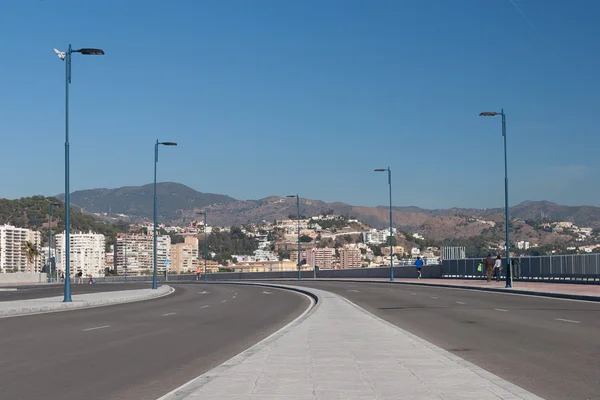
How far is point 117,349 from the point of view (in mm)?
16328

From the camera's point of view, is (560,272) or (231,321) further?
(560,272)

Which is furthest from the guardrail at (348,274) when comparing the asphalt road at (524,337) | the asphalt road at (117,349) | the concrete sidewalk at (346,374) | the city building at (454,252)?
the concrete sidewalk at (346,374)

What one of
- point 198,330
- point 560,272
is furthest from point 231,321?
point 560,272

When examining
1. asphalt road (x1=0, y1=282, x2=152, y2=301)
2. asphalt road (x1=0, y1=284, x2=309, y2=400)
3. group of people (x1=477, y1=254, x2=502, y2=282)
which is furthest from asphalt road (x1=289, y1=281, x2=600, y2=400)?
group of people (x1=477, y1=254, x2=502, y2=282)

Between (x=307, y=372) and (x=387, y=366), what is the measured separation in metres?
1.35

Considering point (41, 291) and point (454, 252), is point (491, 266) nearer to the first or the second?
point (454, 252)

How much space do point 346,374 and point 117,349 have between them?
254 inches

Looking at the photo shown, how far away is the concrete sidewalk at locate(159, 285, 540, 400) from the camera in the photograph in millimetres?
9641

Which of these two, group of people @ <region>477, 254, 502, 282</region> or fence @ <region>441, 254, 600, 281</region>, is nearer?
fence @ <region>441, 254, 600, 281</region>

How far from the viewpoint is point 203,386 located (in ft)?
33.4

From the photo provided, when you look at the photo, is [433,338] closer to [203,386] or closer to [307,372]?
[307,372]

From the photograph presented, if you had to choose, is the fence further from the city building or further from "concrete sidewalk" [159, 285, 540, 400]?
"concrete sidewalk" [159, 285, 540, 400]

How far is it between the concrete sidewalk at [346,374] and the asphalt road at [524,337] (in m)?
0.75

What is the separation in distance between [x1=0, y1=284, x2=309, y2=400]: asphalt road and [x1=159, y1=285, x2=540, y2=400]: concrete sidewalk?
923mm
